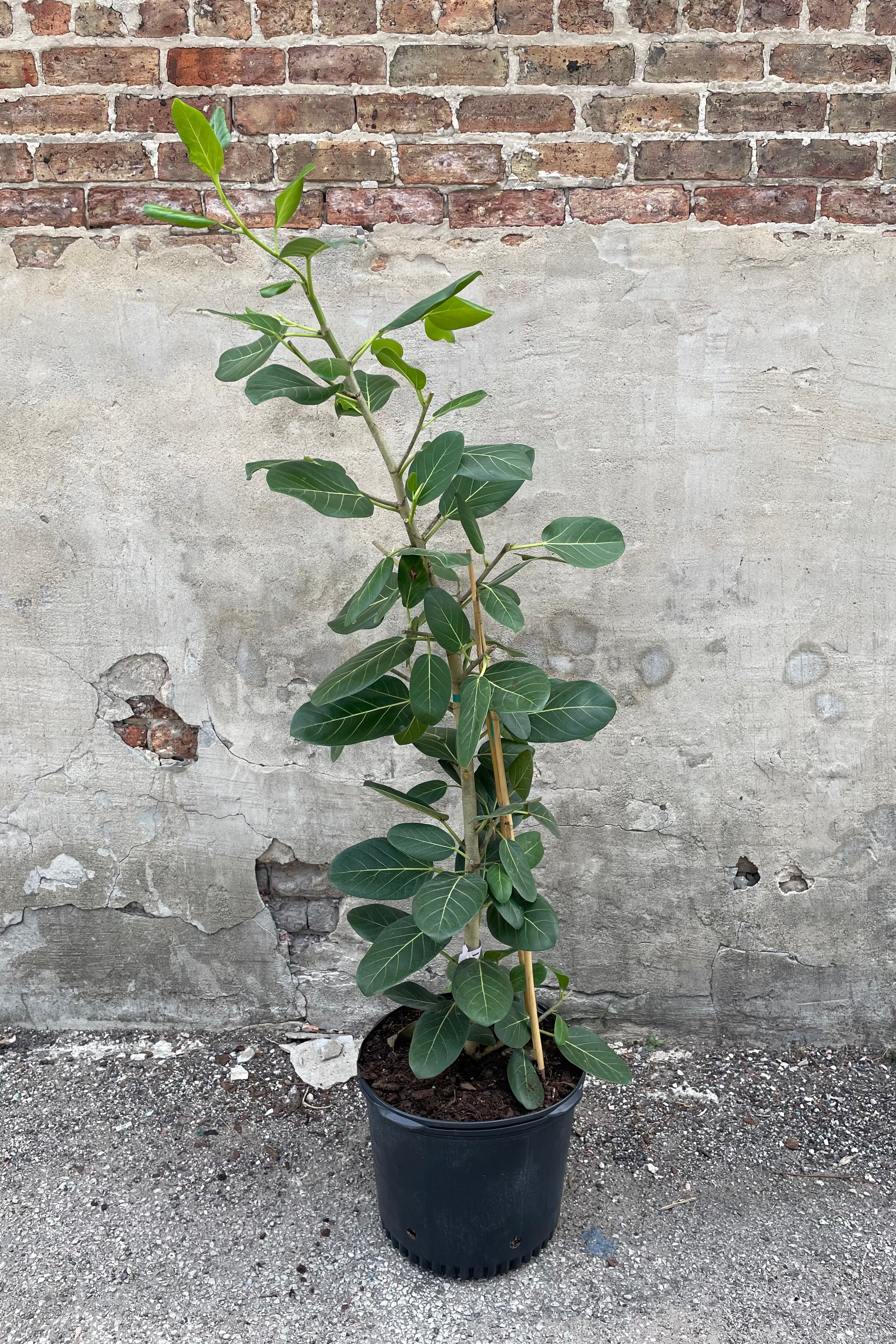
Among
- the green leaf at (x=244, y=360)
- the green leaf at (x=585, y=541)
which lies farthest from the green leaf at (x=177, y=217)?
the green leaf at (x=585, y=541)

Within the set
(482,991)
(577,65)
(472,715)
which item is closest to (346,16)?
(577,65)

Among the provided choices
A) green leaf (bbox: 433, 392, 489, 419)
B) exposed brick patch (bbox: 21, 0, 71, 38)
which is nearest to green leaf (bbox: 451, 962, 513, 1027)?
green leaf (bbox: 433, 392, 489, 419)

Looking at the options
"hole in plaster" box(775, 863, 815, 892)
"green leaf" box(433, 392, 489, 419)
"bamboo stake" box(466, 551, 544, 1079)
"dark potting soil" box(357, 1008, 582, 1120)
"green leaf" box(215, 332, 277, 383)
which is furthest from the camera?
"hole in plaster" box(775, 863, 815, 892)

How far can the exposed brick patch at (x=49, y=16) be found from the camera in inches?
77.5

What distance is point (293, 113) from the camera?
198 centimetres

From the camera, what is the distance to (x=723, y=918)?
2273 mm

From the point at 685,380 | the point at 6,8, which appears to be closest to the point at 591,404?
the point at 685,380

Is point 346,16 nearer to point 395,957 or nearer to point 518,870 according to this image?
point 518,870

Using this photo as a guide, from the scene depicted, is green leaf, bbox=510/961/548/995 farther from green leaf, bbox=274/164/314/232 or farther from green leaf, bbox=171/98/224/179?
green leaf, bbox=171/98/224/179

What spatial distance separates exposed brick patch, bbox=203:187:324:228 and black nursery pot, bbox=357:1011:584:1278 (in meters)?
1.73

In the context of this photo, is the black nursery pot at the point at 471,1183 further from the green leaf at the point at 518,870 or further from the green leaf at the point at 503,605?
the green leaf at the point at 503,605

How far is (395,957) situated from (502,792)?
1.11 feet

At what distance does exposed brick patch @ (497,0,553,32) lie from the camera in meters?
1.93

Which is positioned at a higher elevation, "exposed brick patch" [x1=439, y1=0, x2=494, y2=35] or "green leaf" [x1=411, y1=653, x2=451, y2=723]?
"exposed brick patch" [x1=439, y1=0, x2=494, y2=35]
